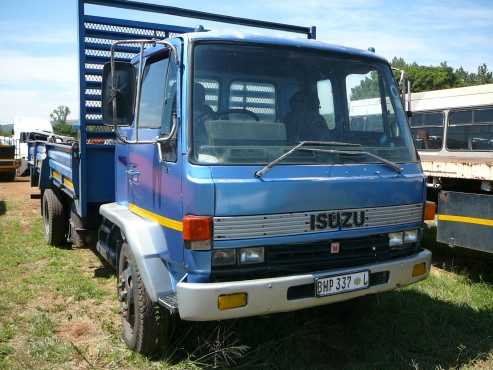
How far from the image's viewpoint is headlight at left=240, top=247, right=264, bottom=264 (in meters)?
3.09

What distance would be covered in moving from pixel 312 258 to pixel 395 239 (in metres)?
0.75

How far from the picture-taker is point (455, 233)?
5.57m

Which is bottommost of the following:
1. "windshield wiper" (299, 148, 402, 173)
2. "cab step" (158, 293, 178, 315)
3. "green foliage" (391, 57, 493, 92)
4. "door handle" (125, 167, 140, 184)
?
"cab step" (158, 293, 178, 315)

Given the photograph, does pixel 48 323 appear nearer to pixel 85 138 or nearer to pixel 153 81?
pixel 85 138

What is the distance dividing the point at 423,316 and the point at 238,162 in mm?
2571

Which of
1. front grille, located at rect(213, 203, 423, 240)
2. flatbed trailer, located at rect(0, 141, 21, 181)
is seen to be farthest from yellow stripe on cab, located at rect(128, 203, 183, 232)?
flatbed trailer, located at rect(0, 141, 21, 181)

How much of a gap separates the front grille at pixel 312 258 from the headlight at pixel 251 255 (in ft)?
0.12

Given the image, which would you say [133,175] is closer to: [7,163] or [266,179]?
[266,179]

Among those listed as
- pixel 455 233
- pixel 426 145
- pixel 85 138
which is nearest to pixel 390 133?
pixel 455 233

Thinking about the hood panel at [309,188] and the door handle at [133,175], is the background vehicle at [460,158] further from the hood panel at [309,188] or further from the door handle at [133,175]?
the door handle at [133,175]

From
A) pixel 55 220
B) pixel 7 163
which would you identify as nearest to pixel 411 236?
pixel 55 220

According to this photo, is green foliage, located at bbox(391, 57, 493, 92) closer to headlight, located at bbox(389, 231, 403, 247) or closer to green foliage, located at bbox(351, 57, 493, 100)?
green foliage, located at bbox(351, 57, 493, 100)

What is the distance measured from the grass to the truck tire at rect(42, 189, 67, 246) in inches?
38.7

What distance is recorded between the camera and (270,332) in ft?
13.7
